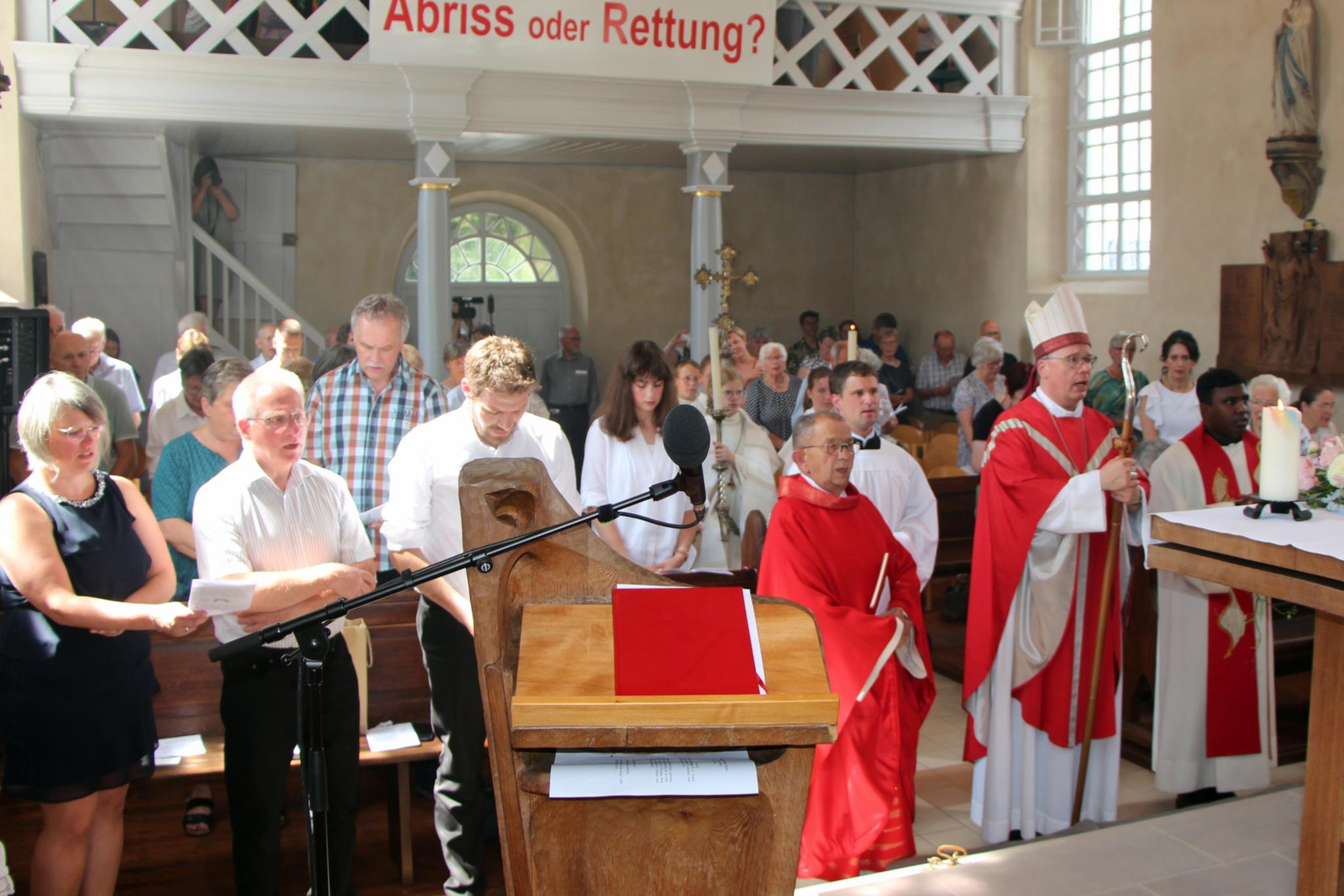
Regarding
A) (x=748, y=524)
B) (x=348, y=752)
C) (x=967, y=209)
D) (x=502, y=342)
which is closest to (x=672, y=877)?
(x=348, y=752)

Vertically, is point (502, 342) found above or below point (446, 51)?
below

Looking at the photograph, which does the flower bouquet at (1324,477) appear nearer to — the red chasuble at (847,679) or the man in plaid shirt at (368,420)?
the red chasuble at (847,679)

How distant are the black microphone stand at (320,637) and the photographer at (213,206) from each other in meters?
11.2

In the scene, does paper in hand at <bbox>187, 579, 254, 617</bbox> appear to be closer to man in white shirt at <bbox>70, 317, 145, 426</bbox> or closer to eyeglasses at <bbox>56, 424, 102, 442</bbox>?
eyeglasses at <bbox>56, 424, 102, 442</bbox>

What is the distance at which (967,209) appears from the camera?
44.5 ft

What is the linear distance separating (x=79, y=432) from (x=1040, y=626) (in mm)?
3235

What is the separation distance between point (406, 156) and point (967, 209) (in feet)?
20.1

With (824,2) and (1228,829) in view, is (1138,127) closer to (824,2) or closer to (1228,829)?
(824,2)

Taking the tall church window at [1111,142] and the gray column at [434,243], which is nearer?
the gray column at [434,243]

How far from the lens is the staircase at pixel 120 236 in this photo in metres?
10.2

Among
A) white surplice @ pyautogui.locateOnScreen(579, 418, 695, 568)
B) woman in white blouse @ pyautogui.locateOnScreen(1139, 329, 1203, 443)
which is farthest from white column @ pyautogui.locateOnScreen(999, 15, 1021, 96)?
white surplice @ pyautogui.locateOnScreen(579, 418, 695, 568)

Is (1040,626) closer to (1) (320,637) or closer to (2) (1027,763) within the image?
(2) (1027,763)

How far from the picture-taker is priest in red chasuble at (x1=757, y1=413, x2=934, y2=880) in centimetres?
407

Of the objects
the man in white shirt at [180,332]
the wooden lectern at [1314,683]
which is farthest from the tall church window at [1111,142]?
the wooden lectern at [1314,683]
